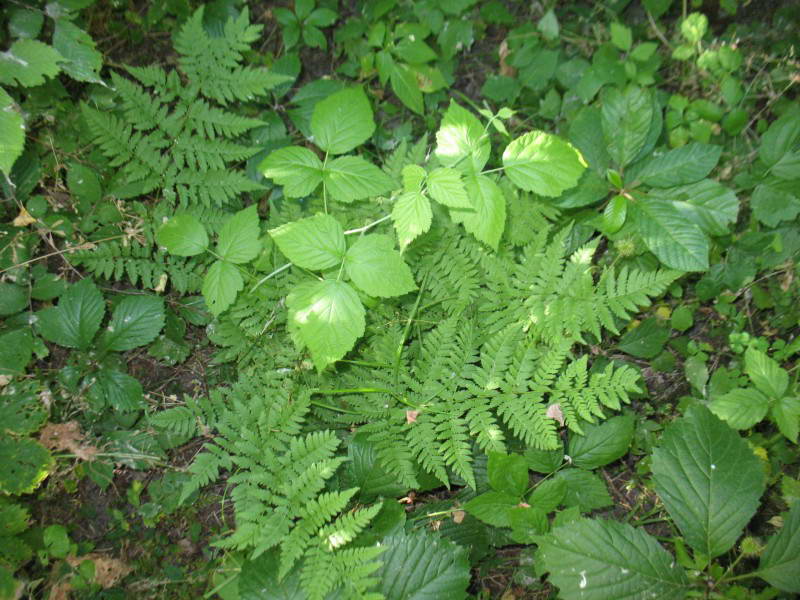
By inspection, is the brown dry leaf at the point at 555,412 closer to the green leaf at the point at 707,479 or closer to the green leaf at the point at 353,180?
Result: the green leaf at the point at 707,479

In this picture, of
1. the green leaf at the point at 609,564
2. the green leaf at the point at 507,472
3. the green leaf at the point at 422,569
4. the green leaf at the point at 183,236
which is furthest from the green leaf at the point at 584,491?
the green leaf at the point at 183,236

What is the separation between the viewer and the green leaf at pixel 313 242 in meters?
2.29

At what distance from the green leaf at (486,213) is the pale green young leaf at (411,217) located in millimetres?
179

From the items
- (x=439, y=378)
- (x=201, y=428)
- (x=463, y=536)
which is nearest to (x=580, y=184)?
(x=439, y=378)

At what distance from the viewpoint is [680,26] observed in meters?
3.38

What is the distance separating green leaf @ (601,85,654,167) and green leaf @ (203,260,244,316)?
214 centimetres

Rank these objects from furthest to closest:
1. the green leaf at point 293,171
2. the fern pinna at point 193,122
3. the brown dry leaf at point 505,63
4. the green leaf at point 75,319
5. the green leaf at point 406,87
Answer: the brown dry leaf at point 505,63, the green leaf at point 406,87, the fern pinna at point 193,122, the green leaf at point 75,319, the green leaf at point 293,171

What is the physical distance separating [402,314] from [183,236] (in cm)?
125

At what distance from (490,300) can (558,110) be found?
4.64ft

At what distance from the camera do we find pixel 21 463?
2818 mm

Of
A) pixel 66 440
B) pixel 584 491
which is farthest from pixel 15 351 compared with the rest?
pixel 584 491

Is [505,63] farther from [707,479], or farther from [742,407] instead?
[707,479]

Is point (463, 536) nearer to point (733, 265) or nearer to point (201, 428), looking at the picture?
point (201, 428)

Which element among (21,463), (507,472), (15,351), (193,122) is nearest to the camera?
(507,472)
